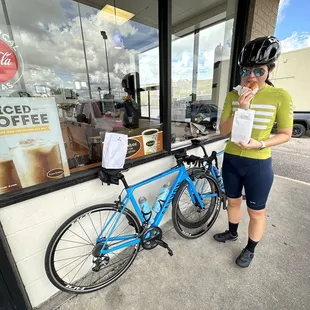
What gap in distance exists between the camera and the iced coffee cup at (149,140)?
1.58 meters

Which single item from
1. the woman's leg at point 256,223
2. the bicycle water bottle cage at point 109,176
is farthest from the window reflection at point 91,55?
the woman's leg at point 256,223

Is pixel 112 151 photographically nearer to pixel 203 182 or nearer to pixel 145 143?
pixel 145 143

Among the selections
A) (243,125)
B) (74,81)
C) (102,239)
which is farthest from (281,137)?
(74,81)

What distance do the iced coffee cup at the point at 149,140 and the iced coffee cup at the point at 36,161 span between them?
0.72 meters

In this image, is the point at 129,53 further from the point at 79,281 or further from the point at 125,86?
the point at 79,281

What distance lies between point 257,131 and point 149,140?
0.88 meters

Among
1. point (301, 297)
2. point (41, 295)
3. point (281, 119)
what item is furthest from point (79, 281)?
point (281, 119)

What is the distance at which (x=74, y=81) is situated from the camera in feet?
15.0

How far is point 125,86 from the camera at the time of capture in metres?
4.06

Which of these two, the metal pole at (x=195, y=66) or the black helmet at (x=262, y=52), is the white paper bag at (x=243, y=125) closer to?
the black helmet at (x=262, y=52)

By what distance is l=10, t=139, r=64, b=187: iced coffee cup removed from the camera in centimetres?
98

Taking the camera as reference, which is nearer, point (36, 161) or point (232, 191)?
point (36, 161)

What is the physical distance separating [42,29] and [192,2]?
132 inches

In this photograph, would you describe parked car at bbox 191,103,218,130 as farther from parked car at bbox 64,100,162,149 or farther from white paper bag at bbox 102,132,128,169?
white paper bag at bbox 102,132,128,169
